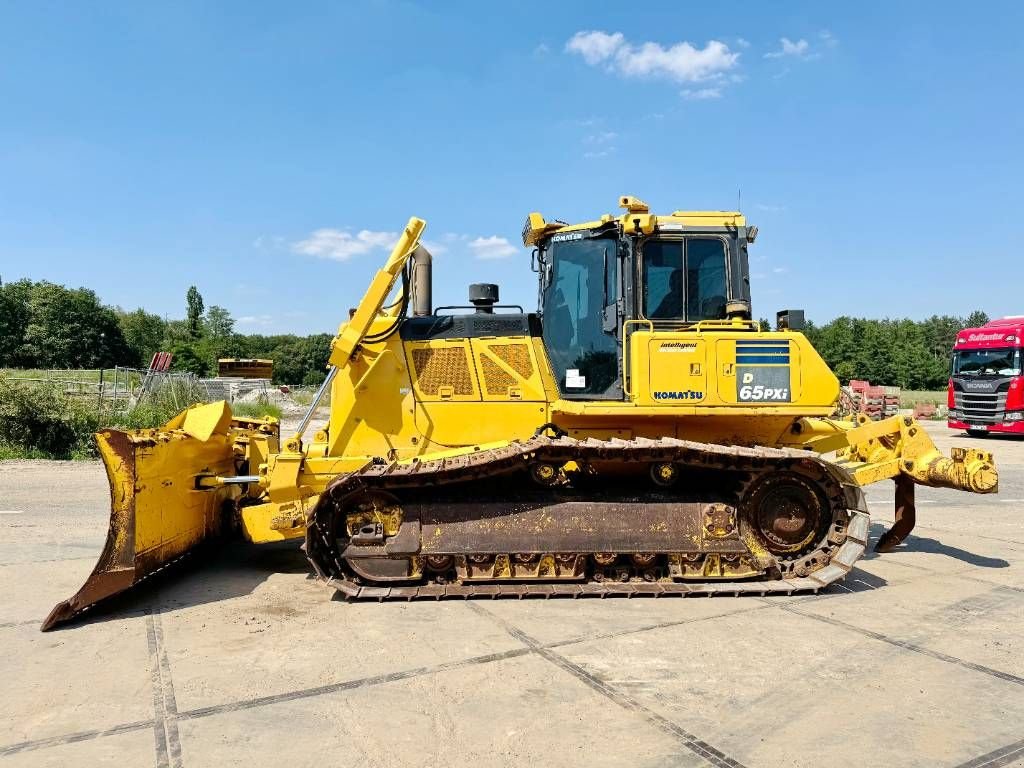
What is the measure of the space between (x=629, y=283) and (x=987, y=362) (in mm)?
23043

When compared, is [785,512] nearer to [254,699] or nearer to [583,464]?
[583,464]

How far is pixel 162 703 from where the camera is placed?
3928mm

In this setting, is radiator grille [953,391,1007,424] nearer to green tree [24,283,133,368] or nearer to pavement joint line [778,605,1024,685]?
pavement joint line [778,605,1024,685]

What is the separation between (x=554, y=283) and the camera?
6.76 meters

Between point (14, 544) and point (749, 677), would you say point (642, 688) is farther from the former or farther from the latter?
point (14, 544)

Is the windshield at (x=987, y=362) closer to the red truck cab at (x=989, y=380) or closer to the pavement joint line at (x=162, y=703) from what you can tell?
the red truck cab at (x=989, y=380)

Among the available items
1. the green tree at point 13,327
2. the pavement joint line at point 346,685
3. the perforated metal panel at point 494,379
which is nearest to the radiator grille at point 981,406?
the perforated metal panel at point 494,379

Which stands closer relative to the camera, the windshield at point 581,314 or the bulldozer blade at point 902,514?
the windshield at point 581,314

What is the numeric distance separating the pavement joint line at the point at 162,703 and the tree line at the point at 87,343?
68.2 m

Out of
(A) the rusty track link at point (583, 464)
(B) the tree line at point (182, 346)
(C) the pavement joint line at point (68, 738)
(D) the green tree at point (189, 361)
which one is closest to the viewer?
(C) the pavement joint line at point (68, 738)

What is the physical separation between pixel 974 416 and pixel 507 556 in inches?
941

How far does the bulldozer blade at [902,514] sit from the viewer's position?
7.28 meters

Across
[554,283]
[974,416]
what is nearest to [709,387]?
[554,283]

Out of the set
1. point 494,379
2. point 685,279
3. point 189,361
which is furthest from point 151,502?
point 189,361
